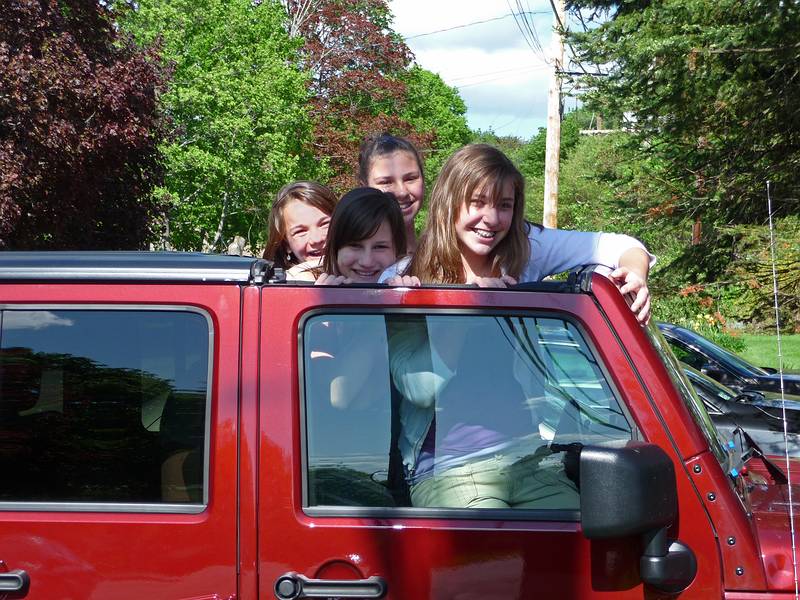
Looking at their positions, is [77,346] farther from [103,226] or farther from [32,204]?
[103,226]

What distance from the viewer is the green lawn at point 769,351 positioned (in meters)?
18.7

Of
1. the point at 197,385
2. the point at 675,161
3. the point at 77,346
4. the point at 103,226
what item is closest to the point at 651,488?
the point at 197,385

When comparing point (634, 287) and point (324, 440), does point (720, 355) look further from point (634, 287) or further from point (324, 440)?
point (324, 440)

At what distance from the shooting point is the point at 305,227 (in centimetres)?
423

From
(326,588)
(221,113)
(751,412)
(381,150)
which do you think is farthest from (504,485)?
(221,113)

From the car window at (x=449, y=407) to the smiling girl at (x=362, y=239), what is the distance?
87 centimetres

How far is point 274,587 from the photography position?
213cm

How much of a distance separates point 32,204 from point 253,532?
1259cm

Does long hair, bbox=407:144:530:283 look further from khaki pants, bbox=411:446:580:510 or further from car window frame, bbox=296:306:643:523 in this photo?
khaki pants, bbox=411:446:580:510

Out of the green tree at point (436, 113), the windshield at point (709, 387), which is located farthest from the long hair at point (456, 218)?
the green tree at point (436, 113)

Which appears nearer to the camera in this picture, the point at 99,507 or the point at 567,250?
the point at 99,507

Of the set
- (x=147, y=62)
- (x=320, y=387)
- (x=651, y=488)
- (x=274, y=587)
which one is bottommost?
(x=274, y=587)

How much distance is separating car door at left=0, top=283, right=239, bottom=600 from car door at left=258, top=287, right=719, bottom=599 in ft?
0.42

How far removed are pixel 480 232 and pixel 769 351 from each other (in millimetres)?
19499
